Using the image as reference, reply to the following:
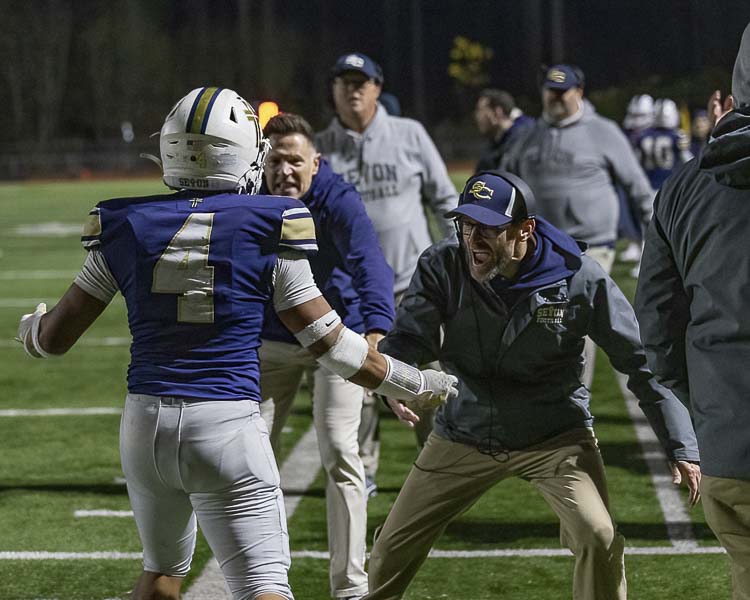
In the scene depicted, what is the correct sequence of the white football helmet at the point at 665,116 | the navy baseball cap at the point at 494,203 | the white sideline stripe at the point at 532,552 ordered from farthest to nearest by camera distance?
the white football helmet at the point at 665,116
the white sideline stripe at the point at 532,552
the navy baseball cap at the point at 494,203

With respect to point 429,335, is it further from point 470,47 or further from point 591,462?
point 470,47

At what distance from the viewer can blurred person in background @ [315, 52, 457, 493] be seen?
722 cm

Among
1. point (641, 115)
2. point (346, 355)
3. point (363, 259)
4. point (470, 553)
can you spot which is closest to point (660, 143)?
point (641, 115)

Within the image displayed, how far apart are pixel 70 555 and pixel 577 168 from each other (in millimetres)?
3967

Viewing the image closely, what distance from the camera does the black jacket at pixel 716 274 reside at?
3.03 metres

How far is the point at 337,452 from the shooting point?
536 centimetres

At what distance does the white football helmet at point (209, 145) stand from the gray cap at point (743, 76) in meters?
1.33

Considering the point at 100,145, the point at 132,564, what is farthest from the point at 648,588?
the point at 100,145

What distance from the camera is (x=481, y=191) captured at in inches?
168

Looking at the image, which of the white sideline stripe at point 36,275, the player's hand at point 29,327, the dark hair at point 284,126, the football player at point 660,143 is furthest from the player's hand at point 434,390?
the white sideline stripe at point 36,275

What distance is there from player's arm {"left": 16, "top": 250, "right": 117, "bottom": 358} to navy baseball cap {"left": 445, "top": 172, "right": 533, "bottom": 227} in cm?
111

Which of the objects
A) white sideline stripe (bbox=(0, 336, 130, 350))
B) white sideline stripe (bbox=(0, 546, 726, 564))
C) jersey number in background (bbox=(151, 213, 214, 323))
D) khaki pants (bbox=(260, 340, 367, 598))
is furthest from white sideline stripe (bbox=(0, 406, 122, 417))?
jersey number in background (bbox=(151, 213, 214, 323))

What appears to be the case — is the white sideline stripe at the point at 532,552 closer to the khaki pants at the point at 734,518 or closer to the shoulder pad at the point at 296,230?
the shoulder pad at the point at 296,230

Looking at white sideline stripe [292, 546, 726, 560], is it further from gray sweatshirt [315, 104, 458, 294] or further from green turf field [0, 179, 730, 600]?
gray sweatshirt [315, 104, 458, 294]
